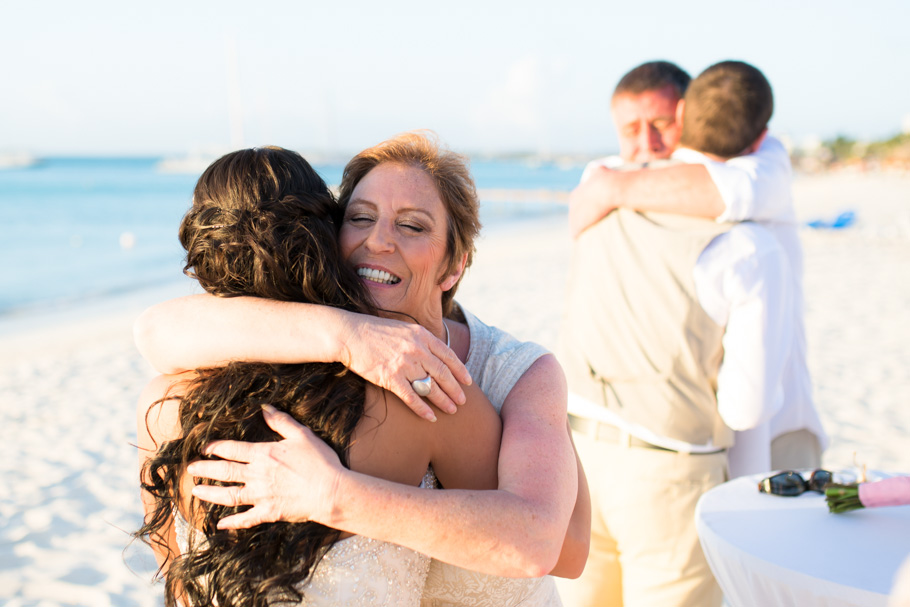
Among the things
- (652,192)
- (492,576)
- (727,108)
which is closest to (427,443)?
(492,576)

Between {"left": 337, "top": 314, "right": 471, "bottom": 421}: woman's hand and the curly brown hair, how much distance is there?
75mm

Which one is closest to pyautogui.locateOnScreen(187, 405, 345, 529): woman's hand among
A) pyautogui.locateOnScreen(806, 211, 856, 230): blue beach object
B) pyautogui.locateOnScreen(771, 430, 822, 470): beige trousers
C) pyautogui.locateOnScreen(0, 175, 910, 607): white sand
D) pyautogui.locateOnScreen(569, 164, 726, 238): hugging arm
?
pyautogui.locateOnScreen(569, 164, 726, 238): hugging arm

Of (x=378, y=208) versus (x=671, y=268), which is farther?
(x=671, y=268)

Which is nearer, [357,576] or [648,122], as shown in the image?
[357,576]

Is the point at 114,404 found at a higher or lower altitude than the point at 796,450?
lower

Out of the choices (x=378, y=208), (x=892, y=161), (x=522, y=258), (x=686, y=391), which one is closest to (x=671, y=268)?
(x=686, y=391)

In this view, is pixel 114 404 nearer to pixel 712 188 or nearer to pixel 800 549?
pixel 712 188

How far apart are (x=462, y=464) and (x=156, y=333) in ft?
2.92

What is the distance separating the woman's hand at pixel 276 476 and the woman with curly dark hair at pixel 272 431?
38 millimetres

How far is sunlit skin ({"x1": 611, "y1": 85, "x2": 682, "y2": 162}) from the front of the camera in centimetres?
308

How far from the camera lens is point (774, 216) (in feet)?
8.64

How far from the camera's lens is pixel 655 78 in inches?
120

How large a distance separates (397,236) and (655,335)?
46.7 inches

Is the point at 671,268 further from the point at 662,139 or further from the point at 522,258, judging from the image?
the point at 522,258
